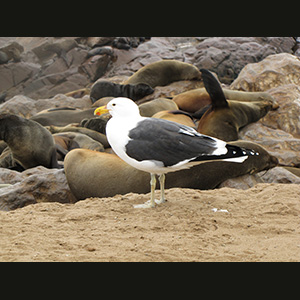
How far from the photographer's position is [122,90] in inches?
532

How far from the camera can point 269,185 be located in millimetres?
5207

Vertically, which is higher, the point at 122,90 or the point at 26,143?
the point at 26,143

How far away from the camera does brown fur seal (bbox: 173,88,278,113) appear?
10016 millimetres

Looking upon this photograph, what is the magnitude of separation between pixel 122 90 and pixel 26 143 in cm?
562

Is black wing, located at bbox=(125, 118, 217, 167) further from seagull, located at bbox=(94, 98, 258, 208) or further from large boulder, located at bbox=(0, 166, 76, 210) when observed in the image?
large boulder, located at bbox=(0, 166, 76, 210)

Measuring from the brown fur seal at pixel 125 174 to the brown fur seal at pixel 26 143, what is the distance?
2.52m

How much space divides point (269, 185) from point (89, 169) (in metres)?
2.26

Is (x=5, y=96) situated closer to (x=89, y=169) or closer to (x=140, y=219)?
(x=89, y=169)

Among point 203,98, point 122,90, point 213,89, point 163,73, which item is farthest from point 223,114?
point 163,73

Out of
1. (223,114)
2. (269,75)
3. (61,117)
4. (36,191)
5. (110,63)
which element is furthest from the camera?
(110,63)

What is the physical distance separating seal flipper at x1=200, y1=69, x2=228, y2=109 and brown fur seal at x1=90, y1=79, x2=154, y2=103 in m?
4.76

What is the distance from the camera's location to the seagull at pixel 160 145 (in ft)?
13.2

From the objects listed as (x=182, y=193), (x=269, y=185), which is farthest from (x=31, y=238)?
(x=269, y=185)

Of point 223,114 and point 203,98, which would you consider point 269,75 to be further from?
point 223,114
